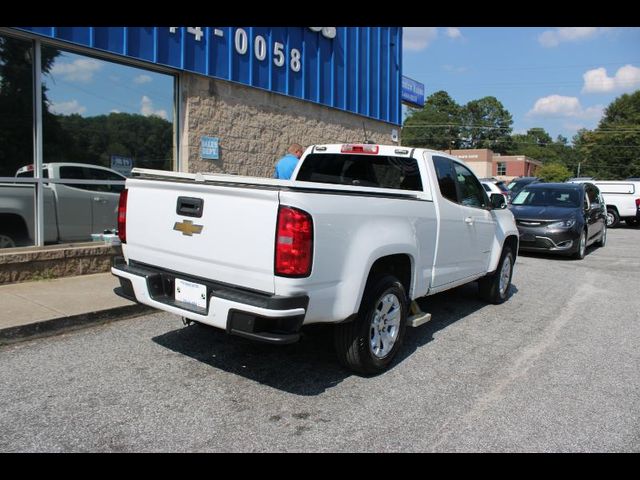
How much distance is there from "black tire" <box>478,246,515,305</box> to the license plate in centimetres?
425

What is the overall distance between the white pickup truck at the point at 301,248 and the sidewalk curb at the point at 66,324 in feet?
3.88

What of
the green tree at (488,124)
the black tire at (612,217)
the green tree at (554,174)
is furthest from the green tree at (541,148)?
the black tire at (612,217)

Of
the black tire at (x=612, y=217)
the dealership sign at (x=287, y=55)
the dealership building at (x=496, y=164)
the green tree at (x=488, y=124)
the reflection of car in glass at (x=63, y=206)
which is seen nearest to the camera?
the reflection of car in glass at (x=63, y=206)

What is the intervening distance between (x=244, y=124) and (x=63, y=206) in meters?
3.72

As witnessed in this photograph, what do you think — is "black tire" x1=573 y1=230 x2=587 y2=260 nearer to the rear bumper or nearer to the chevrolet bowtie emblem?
the rear bumper

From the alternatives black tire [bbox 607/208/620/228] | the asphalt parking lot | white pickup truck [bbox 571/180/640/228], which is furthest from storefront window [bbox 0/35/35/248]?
black tire [bbox 607/208/620/228]

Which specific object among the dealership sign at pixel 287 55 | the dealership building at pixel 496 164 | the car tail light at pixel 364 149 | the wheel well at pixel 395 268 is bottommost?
the wheel well at pixel 395 268

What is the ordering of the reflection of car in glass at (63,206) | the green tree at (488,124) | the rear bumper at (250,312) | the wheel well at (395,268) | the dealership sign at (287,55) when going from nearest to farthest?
the rear bumper at (250,312), the wheel well at (395,268), the reflection of car in glass at (63,206), the dealership sign at (287,55), the green tree at (488,124)

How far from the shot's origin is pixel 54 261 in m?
6.83

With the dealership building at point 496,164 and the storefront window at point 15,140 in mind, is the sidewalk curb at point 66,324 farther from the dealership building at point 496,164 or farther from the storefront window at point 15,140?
the dealership building at point 496,164

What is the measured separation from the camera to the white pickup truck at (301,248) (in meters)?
3.37

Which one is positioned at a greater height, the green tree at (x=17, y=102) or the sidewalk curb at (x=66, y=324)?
the green tree at (x=17, y=102)

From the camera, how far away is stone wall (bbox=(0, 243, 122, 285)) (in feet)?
20.9
